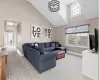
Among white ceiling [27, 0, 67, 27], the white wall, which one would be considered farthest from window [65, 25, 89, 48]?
the white wall

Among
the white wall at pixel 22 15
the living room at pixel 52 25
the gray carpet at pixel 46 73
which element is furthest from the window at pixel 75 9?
the gray carpet at pixel 46 73

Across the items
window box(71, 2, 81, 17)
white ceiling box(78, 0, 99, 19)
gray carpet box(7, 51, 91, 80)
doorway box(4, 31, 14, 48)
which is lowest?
gray carpet box(7, 51, 91, 80)

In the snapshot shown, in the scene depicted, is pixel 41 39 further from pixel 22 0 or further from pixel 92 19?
pixel 92 19

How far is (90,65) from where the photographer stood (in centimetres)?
257

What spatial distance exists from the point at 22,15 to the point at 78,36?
4447 millimetres

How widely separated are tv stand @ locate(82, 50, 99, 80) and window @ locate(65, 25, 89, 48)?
117 inches

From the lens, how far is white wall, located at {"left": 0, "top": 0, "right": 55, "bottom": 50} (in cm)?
567

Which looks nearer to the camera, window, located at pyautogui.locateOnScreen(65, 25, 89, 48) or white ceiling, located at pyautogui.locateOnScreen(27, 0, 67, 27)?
window, located at pyautogui.locateOnScreen(65, 25, 89, 48)

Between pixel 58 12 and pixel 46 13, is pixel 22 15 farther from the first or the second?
pixel 58 12

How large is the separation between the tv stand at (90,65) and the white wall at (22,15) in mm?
4728

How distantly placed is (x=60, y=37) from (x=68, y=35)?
98cm

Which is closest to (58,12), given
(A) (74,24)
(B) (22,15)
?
(A) (74,24)

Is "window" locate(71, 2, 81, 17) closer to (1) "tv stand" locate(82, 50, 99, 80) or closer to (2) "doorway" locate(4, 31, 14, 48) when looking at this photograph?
(1) "tv stand" locate(82, 50, 99, 80)

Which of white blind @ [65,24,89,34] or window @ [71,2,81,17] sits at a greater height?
window @ [71,2,81,17]
